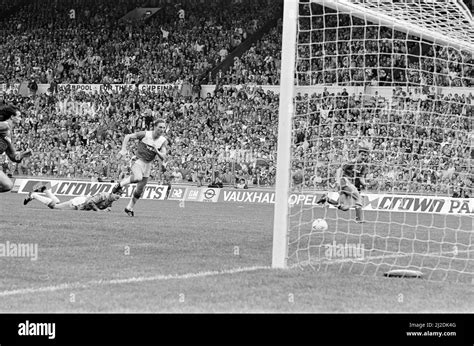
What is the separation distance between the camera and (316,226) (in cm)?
1689

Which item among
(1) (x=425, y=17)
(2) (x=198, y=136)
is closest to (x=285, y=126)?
(1) (x=425, y=17)

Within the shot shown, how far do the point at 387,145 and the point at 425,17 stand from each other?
8.72m

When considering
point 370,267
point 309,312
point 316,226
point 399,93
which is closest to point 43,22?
point 399,93

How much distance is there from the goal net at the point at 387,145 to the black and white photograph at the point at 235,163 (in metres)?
0.06

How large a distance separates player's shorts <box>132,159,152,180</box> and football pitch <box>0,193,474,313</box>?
3.43 meters

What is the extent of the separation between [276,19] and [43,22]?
13888 millimetres

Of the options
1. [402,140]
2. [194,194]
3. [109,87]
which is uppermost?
[109,87]

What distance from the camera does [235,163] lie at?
3372cm

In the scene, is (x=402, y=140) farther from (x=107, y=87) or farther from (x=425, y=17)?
(x=107, y=87)

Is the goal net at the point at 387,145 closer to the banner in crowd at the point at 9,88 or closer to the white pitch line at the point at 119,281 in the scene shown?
the white pitch line at the point at 119,281

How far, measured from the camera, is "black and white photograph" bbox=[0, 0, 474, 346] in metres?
10.0

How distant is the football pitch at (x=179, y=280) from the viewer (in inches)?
355

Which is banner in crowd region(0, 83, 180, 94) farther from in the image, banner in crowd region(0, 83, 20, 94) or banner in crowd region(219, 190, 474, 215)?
banner in crowd region(219, 190, 474, 215)

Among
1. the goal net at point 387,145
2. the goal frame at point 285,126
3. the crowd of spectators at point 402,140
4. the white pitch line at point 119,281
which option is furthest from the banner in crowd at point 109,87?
the white pitch line at point 119,281
